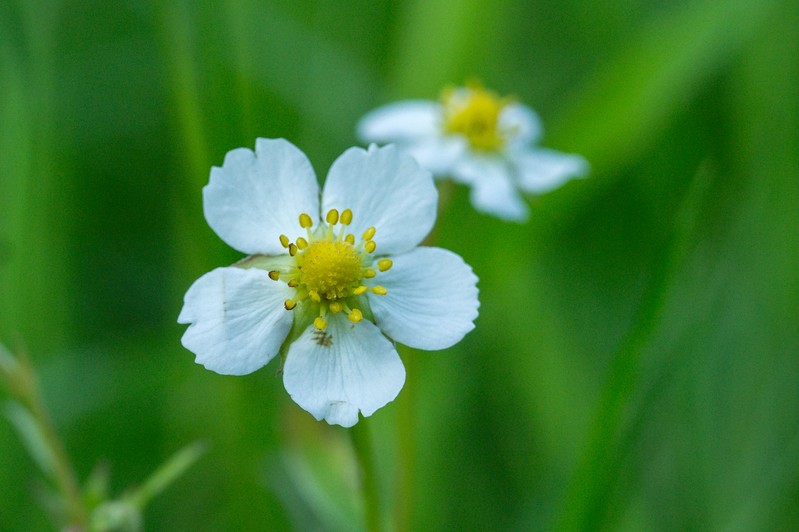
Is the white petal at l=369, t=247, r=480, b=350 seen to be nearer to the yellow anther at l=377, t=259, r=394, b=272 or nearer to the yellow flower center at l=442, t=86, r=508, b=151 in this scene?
the yellow anther at l=377, t=259, r=394, b=272

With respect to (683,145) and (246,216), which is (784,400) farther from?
(246,216)

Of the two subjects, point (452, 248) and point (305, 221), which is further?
point (452, 248)

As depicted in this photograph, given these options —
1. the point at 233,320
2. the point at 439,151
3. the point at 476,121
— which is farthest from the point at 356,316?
the point at 476,121

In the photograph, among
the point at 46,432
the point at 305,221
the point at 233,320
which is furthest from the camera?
the point at 46,432

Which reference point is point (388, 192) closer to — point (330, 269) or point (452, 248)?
point (330, 269)

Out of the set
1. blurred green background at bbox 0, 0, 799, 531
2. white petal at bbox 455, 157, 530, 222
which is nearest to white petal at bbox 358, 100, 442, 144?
white petal at bbox 455, 157, 530, 222

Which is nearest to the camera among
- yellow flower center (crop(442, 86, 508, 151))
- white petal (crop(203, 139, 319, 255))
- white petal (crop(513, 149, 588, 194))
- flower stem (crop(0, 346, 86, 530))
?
white petal (crop(203, 139, 319, 255))
